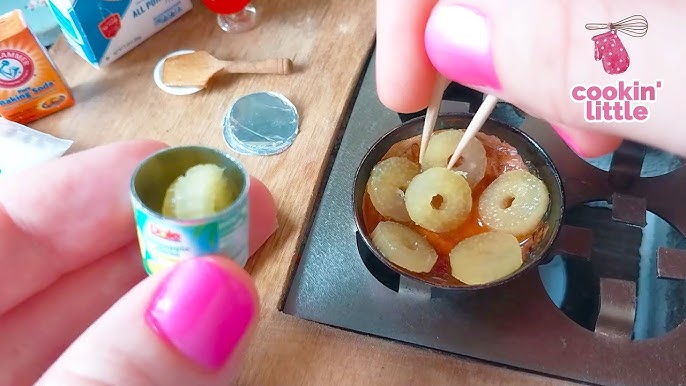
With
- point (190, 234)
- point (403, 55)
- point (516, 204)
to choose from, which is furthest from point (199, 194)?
point (516, 204)

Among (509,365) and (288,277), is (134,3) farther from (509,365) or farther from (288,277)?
(509,365)

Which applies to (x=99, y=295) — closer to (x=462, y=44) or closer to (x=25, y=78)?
(x=25, y=78)

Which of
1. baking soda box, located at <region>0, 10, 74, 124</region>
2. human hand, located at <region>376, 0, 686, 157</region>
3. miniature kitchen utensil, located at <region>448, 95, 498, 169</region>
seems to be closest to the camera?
human hand, located at <region>376, 0, 686, 157</region>

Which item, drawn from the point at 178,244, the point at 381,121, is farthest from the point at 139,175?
the point at 381,121

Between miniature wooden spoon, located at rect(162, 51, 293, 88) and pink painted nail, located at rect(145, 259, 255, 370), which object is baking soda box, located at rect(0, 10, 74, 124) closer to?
miniature wooden spoon, located at rect(162, 51, 293, 88)

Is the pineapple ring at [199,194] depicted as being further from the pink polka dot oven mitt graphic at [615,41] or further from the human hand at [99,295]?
the pink polka dot oven mitt graphic at [615,41]

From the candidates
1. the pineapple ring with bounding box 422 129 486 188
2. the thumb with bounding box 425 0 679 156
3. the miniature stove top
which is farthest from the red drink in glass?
the thumb with bounding box 425 0 679 156

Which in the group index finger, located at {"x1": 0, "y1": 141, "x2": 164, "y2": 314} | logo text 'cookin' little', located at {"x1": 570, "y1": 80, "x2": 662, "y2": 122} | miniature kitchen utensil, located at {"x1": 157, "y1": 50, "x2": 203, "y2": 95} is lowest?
miniature kitchen utensil, located at {"x1": 157, "y1": 50, "x2": 203, "y2": 95}
